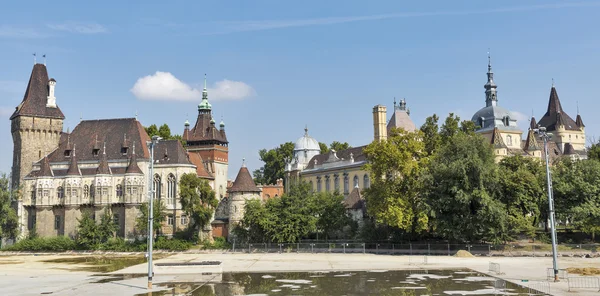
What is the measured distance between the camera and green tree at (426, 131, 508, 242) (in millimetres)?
53562

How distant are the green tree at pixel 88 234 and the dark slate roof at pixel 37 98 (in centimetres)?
1960

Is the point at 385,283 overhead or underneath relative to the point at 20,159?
underneath

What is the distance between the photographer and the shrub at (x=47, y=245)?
244 feet

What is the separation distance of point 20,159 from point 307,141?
5305 cm

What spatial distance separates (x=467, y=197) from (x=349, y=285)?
2355 cm

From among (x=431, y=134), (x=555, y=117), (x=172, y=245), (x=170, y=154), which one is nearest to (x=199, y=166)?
(x=170, y=154)

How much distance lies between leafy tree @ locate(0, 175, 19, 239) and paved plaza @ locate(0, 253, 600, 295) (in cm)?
2250

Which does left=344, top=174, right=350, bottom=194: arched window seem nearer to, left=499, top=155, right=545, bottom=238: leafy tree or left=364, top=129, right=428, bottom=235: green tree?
left=364, top=129, right=428, bottom=235: green tree

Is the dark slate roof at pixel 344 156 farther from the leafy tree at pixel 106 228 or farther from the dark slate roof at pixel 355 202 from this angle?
the leafy tree at pixel 106 228

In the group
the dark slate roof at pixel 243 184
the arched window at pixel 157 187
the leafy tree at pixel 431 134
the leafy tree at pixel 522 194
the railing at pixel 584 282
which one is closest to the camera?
the railing at pixel 584 282

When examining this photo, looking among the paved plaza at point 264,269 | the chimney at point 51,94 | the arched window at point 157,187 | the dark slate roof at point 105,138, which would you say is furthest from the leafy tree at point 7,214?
the paved plaza at point 264,269

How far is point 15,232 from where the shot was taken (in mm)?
78250

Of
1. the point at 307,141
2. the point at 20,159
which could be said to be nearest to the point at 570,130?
the point at 307,141

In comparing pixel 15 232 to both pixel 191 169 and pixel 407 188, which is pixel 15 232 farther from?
pixel 407 188
